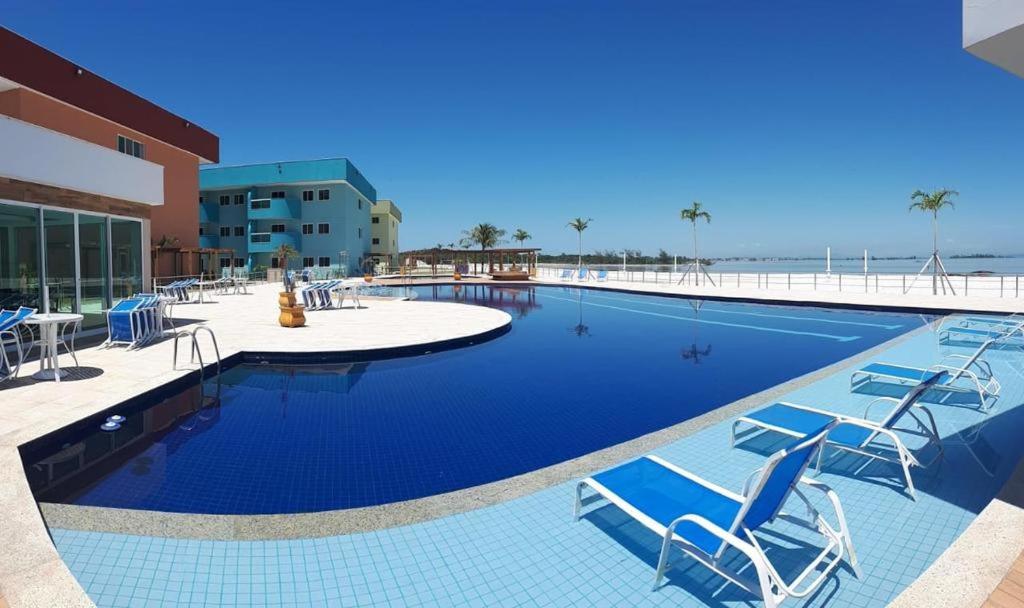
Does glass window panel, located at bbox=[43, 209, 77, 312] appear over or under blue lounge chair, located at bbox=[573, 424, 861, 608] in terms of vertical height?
over

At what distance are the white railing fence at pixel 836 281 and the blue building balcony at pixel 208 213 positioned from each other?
23.7 meters

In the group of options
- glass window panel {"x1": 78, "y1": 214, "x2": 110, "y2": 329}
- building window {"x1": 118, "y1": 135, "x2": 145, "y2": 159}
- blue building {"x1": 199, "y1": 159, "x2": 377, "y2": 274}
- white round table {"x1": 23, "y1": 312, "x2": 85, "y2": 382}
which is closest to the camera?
white round table {"x1": 23, "y1": 312, "x2": 85, "y2": 382}

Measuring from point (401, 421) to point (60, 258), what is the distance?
753 centimetres

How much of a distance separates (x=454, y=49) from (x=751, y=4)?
15.8 metres

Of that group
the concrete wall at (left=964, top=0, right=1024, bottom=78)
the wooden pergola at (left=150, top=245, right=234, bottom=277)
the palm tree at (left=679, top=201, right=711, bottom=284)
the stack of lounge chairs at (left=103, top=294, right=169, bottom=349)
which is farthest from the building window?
the palm tree at (left=679, top=201, right=711, bottom=284)

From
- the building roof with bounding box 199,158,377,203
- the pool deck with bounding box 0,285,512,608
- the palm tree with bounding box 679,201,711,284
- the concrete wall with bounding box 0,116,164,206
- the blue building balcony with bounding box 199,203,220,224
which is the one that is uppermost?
the building roof with bounding box 199,158,377,203

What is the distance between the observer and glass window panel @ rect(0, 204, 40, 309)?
24.9 feet

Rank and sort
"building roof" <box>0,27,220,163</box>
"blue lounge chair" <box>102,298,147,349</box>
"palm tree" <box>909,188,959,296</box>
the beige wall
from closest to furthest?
1. "blue lounge chair" <box>102,298,147,349</box>
2. "building roof" <box>0,27,220,163</box>
3. the beige wall
4. "palm tree" <box>909,188,959,296</box>

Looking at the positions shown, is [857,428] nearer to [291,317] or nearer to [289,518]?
[289,518]

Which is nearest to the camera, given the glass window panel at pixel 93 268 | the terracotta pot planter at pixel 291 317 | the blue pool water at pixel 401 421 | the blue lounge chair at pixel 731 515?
the blue lounge chair at pixel 731 515

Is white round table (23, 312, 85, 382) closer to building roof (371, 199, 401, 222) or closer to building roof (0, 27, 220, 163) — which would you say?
building roof (0, 27, 220, 163)

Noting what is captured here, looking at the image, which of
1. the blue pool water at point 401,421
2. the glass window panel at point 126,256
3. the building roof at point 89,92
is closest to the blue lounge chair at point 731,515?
the blue pool water at point 401,421

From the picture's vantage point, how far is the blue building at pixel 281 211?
113 feet

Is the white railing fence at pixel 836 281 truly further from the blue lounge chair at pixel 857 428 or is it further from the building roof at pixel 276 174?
the blue lounge chair at pixel 857 428
